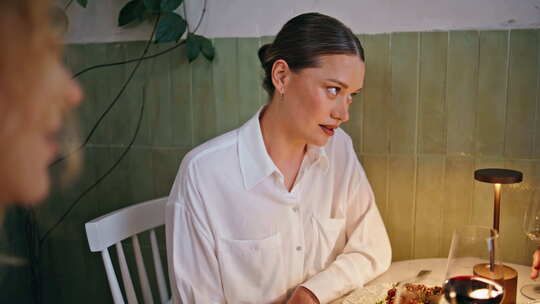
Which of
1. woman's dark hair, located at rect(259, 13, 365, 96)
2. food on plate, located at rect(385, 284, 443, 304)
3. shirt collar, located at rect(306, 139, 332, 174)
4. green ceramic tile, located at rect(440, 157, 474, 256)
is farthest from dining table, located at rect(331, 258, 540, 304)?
woman's dark hair, located at rect(259, 13, 365, 96)

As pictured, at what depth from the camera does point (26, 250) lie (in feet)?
7.16

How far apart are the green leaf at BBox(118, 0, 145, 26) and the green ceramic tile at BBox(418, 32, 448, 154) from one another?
102 cm

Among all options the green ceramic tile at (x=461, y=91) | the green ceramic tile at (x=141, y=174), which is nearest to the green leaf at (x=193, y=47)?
the green ceramic tile at (x=141, y=174)

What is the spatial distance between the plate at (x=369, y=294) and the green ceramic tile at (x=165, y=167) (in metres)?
0.96

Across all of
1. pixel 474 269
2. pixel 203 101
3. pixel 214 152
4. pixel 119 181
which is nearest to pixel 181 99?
pixel 203 101

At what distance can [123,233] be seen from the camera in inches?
60.3

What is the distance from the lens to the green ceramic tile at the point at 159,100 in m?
1.95

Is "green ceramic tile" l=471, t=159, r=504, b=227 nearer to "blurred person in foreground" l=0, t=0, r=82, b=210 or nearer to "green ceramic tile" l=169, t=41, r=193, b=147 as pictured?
"green ceramic tile" l=169, t=41, r=193, b=147

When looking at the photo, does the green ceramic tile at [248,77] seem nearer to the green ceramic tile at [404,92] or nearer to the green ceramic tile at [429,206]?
the green ceramic tile at [404,92]

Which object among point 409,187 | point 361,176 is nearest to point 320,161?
point 361,176

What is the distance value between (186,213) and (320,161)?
444mm

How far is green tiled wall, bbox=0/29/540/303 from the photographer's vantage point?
1.64m

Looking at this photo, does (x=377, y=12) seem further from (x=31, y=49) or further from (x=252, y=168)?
(x=31, y=49)

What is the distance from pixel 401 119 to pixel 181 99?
2.73ft
